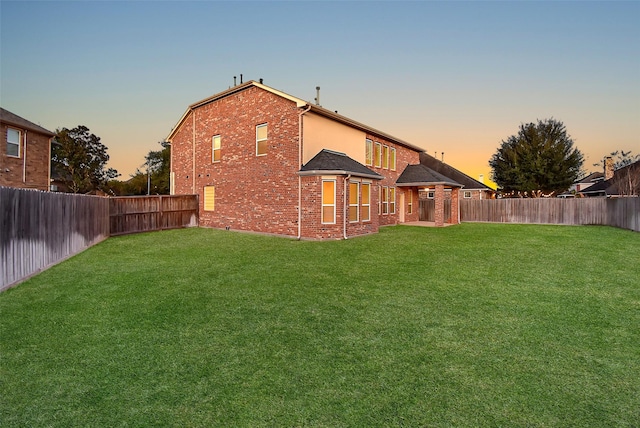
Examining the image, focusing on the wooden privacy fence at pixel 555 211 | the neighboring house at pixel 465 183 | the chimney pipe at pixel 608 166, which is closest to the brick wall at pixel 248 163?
the wooden privacy fence at pixel 555 211

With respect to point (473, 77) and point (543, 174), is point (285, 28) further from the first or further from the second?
point (543, 174)

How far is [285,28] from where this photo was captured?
14172 millimetres

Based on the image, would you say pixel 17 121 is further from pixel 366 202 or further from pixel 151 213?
pixel 366 202

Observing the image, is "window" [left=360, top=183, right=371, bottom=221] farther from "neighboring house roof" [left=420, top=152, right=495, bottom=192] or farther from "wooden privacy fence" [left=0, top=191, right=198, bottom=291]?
"neighboring house roof" [left=420, top=152, right=495, bottom=192]

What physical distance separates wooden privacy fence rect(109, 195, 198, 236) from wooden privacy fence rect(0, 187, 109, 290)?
3.57 m

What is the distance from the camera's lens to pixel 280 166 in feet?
48.4

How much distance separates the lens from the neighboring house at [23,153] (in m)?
17.0

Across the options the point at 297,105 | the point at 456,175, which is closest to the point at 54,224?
the point at 297,105

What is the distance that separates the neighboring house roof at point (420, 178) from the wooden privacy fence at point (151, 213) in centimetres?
1355

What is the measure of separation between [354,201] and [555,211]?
1661 cm

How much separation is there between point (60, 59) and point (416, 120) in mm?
19110

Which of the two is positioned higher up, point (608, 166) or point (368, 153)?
point (608, 166)

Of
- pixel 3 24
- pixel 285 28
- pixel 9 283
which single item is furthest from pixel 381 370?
pixel 285 28

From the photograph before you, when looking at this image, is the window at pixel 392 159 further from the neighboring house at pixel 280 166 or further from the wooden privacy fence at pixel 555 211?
the wooden privacy fence at pixel 555 211
